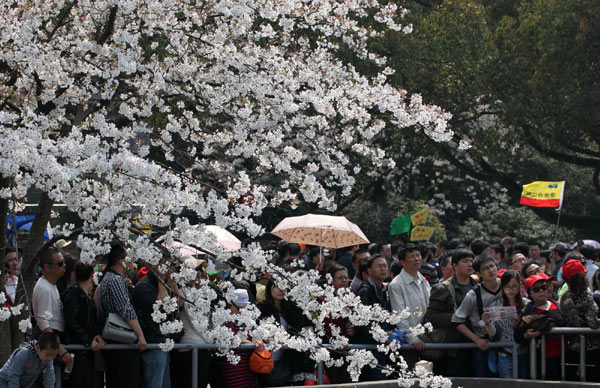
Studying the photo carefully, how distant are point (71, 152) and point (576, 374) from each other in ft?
18.5

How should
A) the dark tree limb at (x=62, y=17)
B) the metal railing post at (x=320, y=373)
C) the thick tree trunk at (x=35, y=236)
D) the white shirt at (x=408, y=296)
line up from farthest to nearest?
the white shirt at (x=408, y=296)
the metal railing post at (x=320, y=373)
the thick tree trunk at (x=35, y=236)
the dark tree limb at (x=62, y=17)

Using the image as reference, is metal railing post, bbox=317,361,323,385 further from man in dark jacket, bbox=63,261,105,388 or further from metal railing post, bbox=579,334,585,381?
metal railing post, bbox=579,334,585,381

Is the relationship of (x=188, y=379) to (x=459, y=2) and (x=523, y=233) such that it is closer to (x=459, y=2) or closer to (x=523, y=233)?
(x=459, y=2)

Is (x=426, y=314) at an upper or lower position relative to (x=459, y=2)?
lower

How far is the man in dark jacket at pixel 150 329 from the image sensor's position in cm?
856

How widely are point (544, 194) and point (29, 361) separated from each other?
1245cm

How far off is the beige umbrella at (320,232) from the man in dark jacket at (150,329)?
16.5 feet

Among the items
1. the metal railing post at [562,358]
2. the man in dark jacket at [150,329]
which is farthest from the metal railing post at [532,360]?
the man in dark jacket at [150,329]

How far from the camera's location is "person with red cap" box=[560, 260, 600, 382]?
371 inches

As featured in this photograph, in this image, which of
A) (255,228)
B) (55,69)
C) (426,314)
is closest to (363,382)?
(426,314)

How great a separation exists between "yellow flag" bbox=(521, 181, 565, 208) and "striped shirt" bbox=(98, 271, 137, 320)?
36.5 ft

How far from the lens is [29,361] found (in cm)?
770

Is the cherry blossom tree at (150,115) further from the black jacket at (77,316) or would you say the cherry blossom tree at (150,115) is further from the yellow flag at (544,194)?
the yellow flag at (544,194)

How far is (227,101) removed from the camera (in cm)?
851
